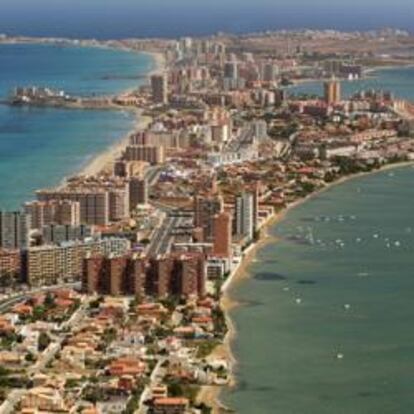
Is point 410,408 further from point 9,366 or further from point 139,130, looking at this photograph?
point 139,130

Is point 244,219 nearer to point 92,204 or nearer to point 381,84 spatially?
point 92,204

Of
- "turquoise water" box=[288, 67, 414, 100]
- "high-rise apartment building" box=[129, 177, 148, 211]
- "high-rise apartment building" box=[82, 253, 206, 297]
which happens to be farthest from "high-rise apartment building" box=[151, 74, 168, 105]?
"high-rise apartment building" box=[82, 253, 206, 297]

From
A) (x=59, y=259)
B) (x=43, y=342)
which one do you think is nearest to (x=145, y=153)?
(x=59, y=259)

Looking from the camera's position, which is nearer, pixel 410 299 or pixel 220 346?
pixel 220 346

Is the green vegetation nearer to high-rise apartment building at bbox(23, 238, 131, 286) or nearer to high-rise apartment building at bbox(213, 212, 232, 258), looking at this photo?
high-rise apartment building at bbox(23, 238, 131, 286)

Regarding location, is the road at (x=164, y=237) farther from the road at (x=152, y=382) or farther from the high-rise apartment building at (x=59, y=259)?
the road at (x=152, y=382)

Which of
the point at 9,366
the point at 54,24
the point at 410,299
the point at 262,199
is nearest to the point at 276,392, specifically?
the point at 9,366
